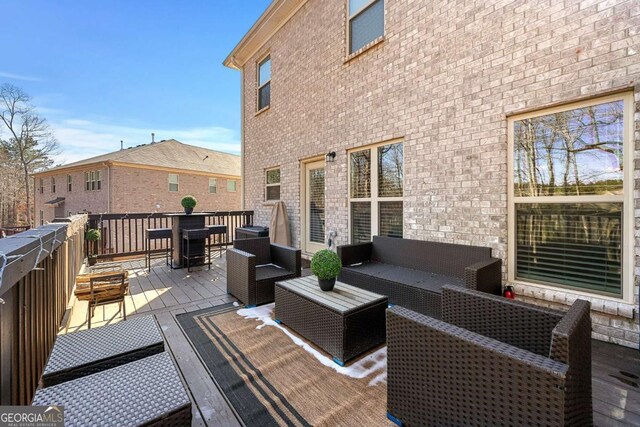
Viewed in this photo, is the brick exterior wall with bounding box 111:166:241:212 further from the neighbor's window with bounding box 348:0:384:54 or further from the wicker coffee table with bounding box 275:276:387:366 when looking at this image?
the wicker coffee table with bounding box 275:276:387:366

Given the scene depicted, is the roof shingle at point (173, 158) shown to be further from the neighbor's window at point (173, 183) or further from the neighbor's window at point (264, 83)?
the neighbor's window at point (264, 83)

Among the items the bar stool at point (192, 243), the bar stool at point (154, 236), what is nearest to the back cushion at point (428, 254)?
the bar stool at point (192, 243)

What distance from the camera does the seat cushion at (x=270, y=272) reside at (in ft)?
12.0

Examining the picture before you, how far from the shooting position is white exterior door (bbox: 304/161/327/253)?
19.0 feet

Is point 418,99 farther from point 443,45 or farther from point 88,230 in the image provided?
point 88,230

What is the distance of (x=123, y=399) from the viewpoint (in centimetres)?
119

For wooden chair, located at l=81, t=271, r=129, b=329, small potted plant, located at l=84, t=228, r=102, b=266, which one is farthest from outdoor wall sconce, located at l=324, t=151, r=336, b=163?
small potted plant, located at l=84, t=228, r=102, b=266

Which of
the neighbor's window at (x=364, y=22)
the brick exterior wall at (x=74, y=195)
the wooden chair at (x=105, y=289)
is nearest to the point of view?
the wooden chair at (x=105, y=289)

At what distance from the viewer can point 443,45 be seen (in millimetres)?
3580

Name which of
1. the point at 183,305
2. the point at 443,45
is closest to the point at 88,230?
the point at 183,305

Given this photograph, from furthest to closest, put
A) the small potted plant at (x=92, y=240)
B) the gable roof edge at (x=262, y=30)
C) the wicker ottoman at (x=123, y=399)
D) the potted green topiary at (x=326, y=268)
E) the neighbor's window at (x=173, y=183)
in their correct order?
the neighbor's window at (x=173, y=183) → the gable roof edge at (x=262, y=30) → the small potted plant at (x=92, y=240) → the potted green topiary at (x=326, y=268) → the wicker ottoman at (x=123, y=399)

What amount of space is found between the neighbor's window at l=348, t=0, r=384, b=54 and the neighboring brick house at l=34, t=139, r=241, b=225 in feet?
51.0

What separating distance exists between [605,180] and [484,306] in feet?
6.37

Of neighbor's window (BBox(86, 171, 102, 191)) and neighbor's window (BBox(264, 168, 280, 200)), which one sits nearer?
neighbor's window (BBox(264, 168, 280, 200))
